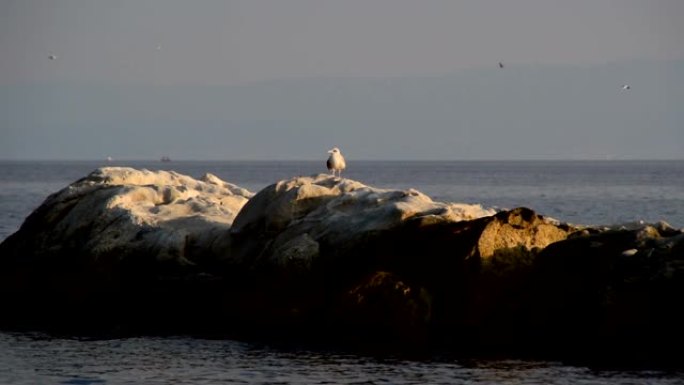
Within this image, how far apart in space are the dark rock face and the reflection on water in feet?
3.57

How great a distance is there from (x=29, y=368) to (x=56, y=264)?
6.93m

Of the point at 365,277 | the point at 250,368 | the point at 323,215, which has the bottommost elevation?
the point at 250,368

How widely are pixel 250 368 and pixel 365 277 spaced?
3.07 meters

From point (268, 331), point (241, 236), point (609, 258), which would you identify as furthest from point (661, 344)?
point (241, 236)

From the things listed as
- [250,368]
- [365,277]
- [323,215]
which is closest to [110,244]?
[323,215]

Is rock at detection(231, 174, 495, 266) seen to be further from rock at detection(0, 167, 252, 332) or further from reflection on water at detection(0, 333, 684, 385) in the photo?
reflection on water at detection(0, 333, 684, 385)

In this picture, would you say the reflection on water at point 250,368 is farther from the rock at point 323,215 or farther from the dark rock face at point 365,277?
the rock at point 323,215

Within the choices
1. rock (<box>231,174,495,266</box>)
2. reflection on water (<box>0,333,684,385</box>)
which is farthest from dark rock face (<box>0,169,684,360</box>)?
reflection on water (<box>0,333,684,385</box>)

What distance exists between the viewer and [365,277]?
959 inches

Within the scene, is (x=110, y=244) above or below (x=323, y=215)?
below

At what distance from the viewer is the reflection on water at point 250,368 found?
2117 centimetres

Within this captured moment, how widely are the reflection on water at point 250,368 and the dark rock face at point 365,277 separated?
1.09 m

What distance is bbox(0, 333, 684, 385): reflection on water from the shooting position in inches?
834

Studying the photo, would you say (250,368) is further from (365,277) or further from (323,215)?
(323,215)
